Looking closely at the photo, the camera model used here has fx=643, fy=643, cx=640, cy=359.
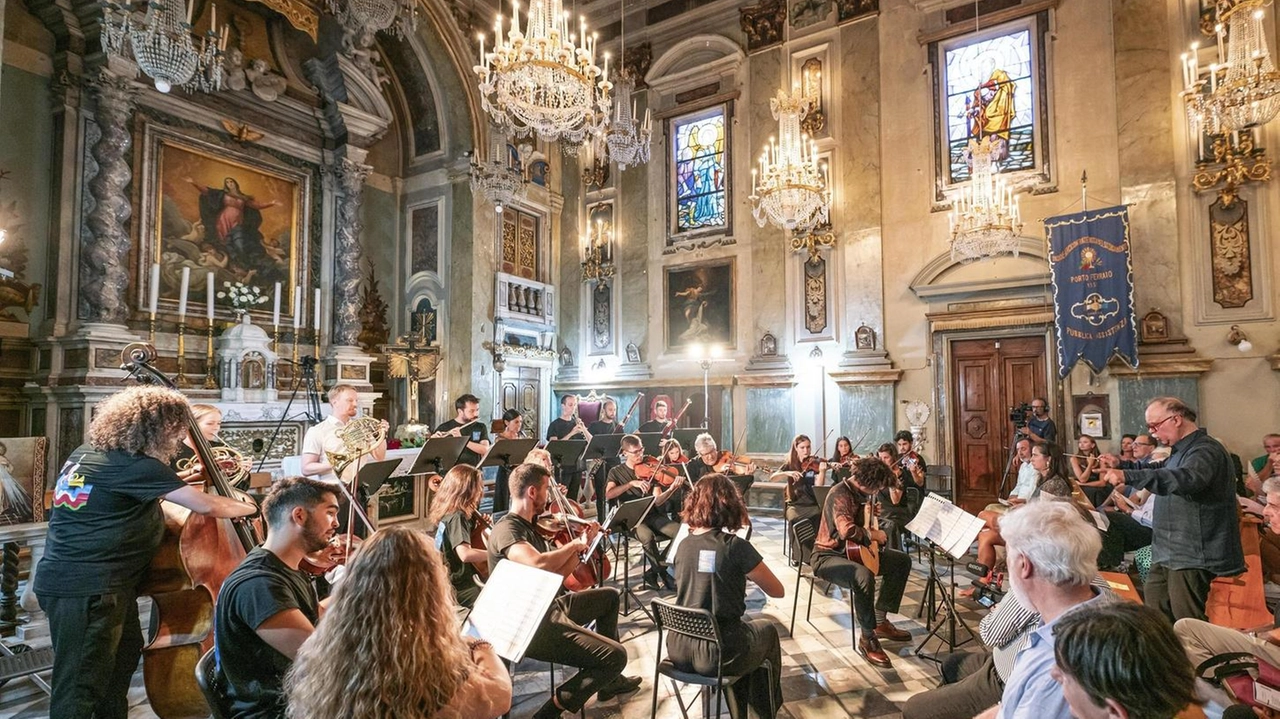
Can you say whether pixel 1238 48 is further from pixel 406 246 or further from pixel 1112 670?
pixel 406 246

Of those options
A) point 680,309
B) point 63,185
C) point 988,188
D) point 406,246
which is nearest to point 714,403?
point 680,309

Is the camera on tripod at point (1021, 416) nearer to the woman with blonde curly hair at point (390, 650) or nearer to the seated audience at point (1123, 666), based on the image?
the seated audience at point (1123, 666)

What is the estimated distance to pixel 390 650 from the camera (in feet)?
5.08

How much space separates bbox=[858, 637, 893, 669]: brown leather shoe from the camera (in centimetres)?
433

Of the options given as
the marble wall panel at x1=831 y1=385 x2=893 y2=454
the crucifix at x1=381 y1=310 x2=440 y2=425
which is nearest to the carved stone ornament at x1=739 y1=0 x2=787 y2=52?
the marble wall panel at x1=831 y1=385 x2=893 y2=454

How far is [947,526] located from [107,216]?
379 inches

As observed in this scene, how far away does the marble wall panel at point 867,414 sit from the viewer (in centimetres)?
1022

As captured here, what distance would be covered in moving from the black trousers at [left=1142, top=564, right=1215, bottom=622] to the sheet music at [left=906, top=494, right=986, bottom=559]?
1.01 metres

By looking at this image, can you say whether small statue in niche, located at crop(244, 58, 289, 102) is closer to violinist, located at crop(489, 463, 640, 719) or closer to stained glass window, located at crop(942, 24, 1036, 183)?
violinist, located at crop(489, 463, 640, 719)

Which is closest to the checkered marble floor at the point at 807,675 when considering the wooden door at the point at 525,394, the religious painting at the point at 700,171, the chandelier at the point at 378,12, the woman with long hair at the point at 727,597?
the woman with long hair at the point at 727,597

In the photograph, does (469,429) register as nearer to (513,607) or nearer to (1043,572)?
(513,607)

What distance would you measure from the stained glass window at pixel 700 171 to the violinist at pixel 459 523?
9076 millimetres

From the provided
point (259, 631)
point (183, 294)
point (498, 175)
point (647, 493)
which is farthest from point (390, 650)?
point (498, 175)

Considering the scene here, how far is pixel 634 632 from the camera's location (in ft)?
16.2
